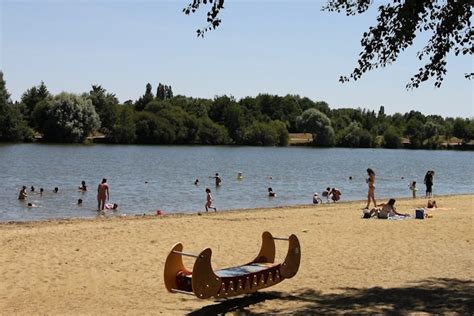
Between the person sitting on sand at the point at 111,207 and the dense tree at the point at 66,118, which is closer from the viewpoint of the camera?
the person sitting on sand at the point at 111,207

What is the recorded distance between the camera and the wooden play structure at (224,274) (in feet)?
Answer: 30.3

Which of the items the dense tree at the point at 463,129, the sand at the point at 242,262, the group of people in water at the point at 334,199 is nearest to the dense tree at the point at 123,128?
the group of people in water at the point at 334,199

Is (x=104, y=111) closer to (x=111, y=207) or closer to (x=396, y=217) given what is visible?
(x=111, y=207)

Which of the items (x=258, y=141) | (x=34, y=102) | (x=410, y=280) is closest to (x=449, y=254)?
(x=410, y=280)

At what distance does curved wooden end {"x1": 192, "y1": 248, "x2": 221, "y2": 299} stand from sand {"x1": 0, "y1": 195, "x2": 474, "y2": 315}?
1.87 feet

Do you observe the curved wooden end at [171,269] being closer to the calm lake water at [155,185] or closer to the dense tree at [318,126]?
the calm lake water at [155,185]

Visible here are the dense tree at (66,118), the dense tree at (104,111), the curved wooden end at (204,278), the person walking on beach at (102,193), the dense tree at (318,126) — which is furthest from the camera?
the dense tree at (318,126)

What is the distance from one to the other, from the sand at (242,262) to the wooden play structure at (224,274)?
333 mm

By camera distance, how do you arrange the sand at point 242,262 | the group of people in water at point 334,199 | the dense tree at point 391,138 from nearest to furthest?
the sand at point 242,262
the group of people in water at point 334,199
the dense tree at point 391,138

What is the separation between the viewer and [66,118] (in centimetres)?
9931

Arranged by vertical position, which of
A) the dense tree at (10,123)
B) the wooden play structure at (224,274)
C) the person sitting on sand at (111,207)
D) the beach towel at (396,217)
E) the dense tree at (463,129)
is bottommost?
the person sitting on sand at (111,207)

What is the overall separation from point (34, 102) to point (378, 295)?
10938 centimetres

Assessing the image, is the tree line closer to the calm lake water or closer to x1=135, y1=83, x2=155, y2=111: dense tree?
x1=135, y1=83, x2=155, y2=111: dense tree

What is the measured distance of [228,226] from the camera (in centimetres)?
1977
